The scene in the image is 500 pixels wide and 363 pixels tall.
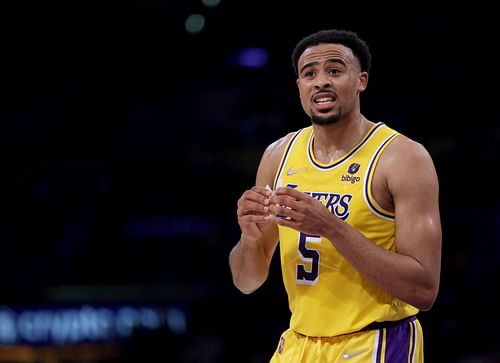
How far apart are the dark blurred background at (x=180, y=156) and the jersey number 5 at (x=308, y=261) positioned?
511cm

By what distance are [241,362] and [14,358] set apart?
263cm

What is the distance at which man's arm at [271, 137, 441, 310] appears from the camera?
291cm

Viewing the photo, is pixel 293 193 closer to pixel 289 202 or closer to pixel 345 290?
pixel 289 202

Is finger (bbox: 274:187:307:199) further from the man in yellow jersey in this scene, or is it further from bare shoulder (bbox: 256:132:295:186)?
bare shoulder (bbox: 256:132:295:186)

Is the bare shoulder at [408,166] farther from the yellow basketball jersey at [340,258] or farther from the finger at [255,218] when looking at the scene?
the finger at [255,218]

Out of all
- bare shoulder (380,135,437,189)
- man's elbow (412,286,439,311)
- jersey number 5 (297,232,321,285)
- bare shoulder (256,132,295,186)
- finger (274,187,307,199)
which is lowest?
man's elbow (412,286,439,311)

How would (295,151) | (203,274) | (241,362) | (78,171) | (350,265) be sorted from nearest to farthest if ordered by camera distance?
(350,265)
(295,151)
(241,362)
(203,274)
(78,171)

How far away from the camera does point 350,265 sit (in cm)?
315

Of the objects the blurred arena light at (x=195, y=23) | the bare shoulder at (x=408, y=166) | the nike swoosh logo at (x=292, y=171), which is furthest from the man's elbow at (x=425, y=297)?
the blurred arena light at (x=195, y=23)

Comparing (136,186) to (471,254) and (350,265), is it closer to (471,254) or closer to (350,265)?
(471,254)

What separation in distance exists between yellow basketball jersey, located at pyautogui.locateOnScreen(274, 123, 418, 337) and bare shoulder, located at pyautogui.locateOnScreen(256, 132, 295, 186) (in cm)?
30

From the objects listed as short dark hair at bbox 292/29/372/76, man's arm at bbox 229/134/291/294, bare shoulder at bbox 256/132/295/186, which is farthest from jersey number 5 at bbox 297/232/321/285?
short dark hair at bbox 292/29/372/76

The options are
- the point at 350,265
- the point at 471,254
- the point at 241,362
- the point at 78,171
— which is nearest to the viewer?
the point at 350,265

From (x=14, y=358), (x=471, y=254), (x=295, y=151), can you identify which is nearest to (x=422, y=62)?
(x=471, y=254)
